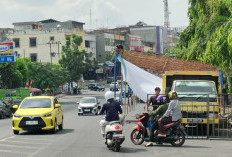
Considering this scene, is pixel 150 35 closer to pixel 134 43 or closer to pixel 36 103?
pixel 134 43

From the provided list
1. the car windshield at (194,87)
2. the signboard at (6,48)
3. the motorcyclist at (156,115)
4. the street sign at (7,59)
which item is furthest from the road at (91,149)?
the street sign at (7,59)

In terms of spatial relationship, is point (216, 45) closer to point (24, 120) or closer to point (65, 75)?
point (24, 120)

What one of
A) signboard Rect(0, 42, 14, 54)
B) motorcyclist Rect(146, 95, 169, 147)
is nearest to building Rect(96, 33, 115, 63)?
signboard Rect(0, 42, 14, 54)

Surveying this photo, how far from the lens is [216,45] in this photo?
1673cm

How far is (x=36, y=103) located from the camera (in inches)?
877

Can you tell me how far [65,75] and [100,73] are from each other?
132 feet

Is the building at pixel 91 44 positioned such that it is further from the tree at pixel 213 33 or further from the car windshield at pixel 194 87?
the car windshield at pixel 194 87

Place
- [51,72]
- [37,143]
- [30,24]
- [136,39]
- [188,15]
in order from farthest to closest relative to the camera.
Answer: [136,39] < [30,24] < [51,72] < [188,15] < [37,143]

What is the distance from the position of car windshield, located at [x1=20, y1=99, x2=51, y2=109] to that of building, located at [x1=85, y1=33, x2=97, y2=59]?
9954cm

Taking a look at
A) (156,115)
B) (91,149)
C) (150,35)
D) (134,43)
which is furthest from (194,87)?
(150,35)

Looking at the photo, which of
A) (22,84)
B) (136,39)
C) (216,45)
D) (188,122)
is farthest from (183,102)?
(136,39)

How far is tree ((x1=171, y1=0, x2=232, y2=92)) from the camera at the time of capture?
637 inches

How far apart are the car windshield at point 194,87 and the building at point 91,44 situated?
3967 inches

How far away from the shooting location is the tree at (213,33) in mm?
16188
